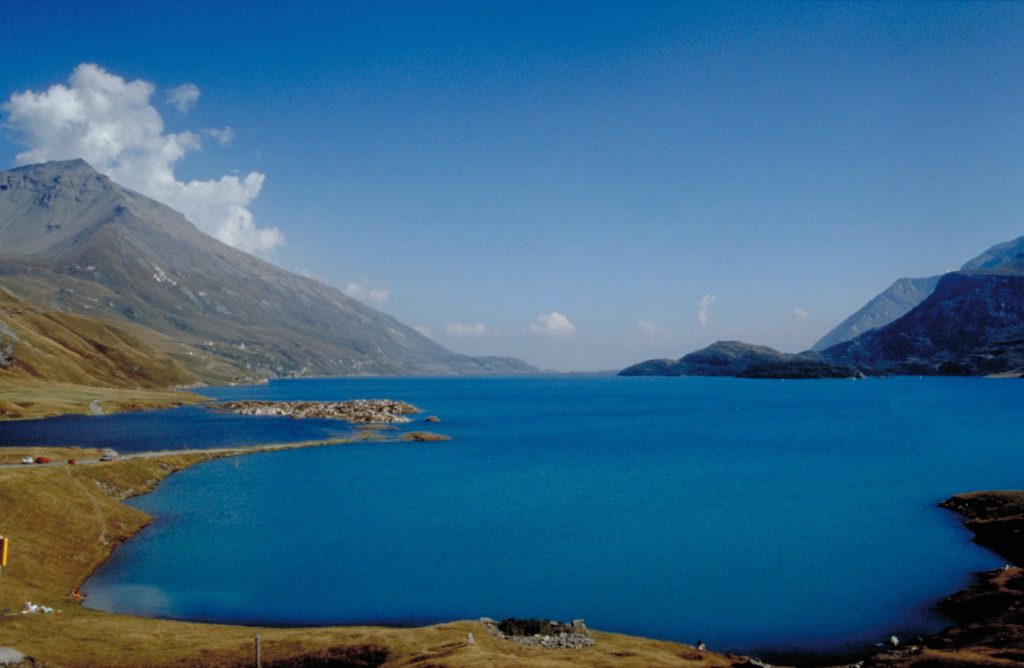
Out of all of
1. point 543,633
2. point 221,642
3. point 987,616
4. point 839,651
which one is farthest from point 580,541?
point 221,642

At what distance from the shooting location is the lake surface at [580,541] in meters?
50.0

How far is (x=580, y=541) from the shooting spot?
6838 cm

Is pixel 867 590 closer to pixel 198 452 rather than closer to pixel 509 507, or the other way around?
pixel 509 507

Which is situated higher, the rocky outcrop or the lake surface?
the rocky outcrop

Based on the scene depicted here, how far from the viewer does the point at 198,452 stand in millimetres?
123562

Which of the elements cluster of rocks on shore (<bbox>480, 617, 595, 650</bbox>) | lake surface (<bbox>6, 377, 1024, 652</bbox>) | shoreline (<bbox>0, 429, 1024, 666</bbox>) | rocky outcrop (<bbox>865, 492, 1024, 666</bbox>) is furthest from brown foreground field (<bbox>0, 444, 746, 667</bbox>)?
rocky outcrop (<bbox>865, 492, 1024, 666</bbox>)

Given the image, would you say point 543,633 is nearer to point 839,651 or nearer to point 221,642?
point 839,651

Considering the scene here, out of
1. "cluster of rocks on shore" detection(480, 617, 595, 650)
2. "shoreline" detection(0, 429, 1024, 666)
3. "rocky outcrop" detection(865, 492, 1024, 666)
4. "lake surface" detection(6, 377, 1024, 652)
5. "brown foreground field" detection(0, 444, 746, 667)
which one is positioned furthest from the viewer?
"lake surface" detection(6, 377, 1024, 652)

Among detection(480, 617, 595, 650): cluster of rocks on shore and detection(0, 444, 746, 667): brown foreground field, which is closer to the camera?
detection(0, 444, 746, 667): brown foreground field

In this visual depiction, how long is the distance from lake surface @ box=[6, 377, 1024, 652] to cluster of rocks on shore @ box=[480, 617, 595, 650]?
15.4 ft

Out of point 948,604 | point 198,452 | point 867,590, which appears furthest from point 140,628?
point 198,452

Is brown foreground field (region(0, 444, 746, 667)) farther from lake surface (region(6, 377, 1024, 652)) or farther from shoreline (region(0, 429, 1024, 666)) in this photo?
lake surface (region(6, 377, 1024, 652))

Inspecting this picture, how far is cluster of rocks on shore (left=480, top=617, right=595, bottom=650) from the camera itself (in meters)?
40.6

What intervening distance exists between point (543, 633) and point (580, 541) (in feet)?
87.7
